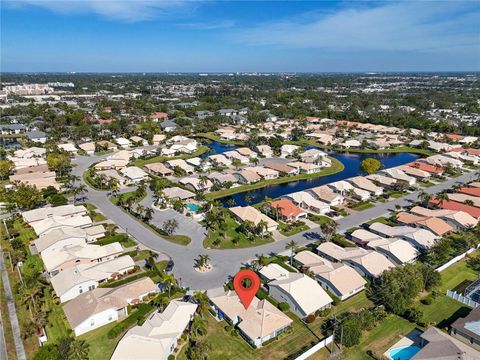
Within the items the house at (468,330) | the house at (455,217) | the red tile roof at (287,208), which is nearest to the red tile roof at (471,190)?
the house at (455,217)

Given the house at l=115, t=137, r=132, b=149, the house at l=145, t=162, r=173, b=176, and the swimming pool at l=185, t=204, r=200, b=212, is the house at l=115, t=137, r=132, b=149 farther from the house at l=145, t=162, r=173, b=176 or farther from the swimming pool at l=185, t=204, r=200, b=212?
the swimming pool at l=185, t=204, r=200, b=212

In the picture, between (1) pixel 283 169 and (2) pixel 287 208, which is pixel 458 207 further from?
(1) pixel 283 169

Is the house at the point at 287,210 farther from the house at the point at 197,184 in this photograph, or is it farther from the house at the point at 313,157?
the house at the point at 313,157

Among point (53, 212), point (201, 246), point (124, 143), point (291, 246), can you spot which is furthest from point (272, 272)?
point (124, 143)

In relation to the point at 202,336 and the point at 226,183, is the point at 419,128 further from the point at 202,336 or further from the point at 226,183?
the point at 202,336

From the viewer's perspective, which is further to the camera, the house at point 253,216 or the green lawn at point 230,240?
the house at point 253,216

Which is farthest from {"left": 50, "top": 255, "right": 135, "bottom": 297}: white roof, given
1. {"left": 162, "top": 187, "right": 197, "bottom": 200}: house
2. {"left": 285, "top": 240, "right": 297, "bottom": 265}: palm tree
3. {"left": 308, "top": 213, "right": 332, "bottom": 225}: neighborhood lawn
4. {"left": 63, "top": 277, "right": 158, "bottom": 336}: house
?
{"left": 308, "top": 213, "right": 332, "bottom": 225}: neighborhood lawn
